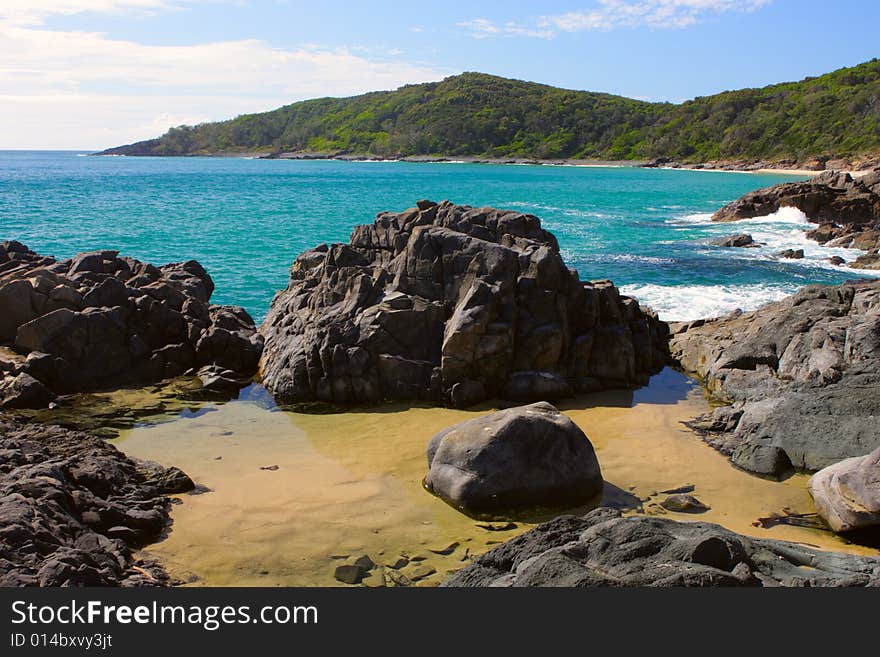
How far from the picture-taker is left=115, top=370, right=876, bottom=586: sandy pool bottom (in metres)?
9.12

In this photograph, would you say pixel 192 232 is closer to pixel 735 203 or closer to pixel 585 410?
pixel 585 410

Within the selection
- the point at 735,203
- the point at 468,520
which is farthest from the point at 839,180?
the point at 468,520

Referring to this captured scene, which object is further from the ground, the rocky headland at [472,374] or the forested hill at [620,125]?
the forested hill at [620,125]

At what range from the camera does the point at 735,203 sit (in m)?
54.4

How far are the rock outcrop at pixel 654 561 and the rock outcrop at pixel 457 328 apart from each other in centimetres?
744

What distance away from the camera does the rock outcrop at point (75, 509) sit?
7.64 m

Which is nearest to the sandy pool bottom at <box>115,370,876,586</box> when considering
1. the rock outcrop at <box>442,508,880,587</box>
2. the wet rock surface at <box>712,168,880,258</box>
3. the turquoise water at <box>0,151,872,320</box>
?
the rock outcrop at <box>442,508,880,587</box>

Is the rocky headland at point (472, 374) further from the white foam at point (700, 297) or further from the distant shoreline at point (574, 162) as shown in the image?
the distant shoreline at point (574, 162)

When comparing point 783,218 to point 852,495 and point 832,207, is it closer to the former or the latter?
point 832,207

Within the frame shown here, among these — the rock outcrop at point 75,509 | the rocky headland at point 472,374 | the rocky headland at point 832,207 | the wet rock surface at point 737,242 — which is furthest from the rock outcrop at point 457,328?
the wet rock surface at point 737,242

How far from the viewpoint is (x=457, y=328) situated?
15.1 meters

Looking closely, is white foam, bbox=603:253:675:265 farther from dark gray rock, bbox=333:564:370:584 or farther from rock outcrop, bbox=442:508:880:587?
dark gray rock, bbox=333:564:370:584

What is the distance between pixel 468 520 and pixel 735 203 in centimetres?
5027

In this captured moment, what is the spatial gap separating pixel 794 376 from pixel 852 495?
574cm
